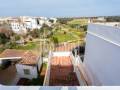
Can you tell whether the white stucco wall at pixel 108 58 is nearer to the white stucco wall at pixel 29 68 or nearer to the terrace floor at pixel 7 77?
the white stucco wall at pixel 29 68

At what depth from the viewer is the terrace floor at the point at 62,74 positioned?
11410 millimetres

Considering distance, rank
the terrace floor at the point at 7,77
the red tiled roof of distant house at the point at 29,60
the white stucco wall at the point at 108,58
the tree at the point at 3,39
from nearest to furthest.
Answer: the white stucco wall at the point at 108,58, the terrace floor at the point at 7,77, the red tiled roof of distant house at the point at 29,60, the tree at the point at 3,39

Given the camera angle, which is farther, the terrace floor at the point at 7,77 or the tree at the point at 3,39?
the tree at the point at 3,39

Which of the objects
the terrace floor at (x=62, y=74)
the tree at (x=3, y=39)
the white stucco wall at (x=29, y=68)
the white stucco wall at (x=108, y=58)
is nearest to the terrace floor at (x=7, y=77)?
the white stucco wall at (x=29, y=68)

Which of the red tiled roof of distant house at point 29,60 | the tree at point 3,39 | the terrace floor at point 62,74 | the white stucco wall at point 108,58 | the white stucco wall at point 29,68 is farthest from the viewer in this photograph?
the tree at point 3,39

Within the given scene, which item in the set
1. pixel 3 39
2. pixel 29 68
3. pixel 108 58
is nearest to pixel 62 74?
→ pixel 108 58

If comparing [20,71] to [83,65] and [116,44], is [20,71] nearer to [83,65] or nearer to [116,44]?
[83,65]

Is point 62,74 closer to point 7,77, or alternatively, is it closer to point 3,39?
point 7,77

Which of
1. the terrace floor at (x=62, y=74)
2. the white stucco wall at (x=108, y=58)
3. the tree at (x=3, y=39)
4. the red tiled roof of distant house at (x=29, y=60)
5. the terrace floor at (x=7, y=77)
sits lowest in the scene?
the tree at (x=3, y=39)

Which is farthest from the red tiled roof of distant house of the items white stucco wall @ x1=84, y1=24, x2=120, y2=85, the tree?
the tree

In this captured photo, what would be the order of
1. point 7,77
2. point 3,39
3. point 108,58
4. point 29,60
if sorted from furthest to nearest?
point 3,39, point 29,60, point 7,77, point 108,58

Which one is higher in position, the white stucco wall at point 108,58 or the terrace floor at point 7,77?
the white stucco wall at point 108,58

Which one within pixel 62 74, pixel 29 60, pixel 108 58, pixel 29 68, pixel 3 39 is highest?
pixel 108 58

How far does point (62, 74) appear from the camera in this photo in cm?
1305
